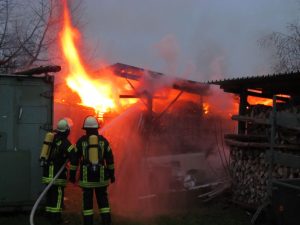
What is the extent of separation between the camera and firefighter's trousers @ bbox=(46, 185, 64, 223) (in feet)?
23.0

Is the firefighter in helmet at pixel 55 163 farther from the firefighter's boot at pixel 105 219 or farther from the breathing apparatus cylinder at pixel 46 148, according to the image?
the firefighter's boot at pixel 105 219

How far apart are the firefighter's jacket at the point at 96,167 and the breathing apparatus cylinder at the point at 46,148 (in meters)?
0.66

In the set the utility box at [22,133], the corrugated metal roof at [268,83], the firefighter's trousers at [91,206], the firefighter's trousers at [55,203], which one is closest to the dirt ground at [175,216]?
the firefighter's trousers at [55,203]

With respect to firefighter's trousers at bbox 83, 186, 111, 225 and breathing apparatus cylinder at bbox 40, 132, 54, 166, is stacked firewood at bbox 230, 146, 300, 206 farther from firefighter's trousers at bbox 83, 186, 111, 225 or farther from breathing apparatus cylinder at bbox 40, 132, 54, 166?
breathing apparatus cylinder at bbox 40, 132, 54, 166

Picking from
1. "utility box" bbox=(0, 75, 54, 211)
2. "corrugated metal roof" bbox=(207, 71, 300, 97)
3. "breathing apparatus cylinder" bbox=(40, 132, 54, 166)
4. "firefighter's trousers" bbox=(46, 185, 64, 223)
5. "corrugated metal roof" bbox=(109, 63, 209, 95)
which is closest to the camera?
"firefighter's trousers" bbox=(46, 185, 64, 223)

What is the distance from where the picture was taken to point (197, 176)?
10.7 m

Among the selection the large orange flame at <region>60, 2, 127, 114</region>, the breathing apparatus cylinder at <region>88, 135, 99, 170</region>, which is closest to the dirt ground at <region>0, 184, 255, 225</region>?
the breathing apparatus cylinder at <region>88, 135, 99, 170</region>

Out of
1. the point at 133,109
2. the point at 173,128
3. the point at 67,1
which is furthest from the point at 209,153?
the point at 67,1

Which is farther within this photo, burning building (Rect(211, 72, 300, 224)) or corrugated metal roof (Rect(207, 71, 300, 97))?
corrugated metal roof (Rect(207, 71, 300, 97))

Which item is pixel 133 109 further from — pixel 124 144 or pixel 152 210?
pixel 152 210

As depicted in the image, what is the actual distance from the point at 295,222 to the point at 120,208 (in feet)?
13.5

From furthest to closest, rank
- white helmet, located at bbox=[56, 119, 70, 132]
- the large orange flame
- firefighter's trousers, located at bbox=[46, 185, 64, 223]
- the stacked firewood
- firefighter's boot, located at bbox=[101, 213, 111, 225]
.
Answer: the large orange flame, the stacked firewood, white helmet, located at bbox=[56, 119, 70, 132], firefighter's trousers, located at bbox=[46, 185, 64, 223], firefighter's boot, located at bbox=[101, 213, 111, 225]

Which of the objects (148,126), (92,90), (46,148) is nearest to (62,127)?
(46,148)

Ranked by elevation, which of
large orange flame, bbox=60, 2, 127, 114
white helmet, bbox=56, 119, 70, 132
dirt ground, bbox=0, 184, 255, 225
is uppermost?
large orange flame, bbox=60, 2, 127, 114
